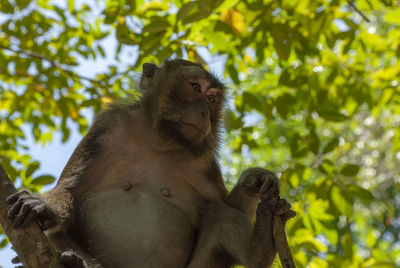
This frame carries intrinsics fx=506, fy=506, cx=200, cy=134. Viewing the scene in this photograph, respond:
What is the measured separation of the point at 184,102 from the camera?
4340 millimetres

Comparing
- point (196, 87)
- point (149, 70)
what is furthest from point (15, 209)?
point (149, 70)

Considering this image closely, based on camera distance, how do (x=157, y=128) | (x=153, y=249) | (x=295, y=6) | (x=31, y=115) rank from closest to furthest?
(x=153, y=249) < (x=157, y=128) < (x=295, y=6) < (x=31, y=115)

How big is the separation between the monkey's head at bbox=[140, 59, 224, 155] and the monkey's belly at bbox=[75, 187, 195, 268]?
58 cm

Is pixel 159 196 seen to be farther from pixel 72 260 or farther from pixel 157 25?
pixel 157 25

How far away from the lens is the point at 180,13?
4.22 metres

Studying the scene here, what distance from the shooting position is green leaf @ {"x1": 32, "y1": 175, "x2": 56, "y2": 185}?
5156mm

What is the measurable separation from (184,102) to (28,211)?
1.70m

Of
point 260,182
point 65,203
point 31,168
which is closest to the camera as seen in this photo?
point 65,203

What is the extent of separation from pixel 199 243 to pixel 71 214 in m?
1.00

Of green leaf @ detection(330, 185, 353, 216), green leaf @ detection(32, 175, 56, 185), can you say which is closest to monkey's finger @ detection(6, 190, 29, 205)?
green leaf @ detection(32, 175, 56, 185)

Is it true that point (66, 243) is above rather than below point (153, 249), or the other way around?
above

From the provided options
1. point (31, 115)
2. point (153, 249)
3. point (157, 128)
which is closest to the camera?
point (153, 249)

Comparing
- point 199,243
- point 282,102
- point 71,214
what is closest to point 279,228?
point 199,243

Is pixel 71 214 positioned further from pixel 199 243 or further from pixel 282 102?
pixel 282 102
